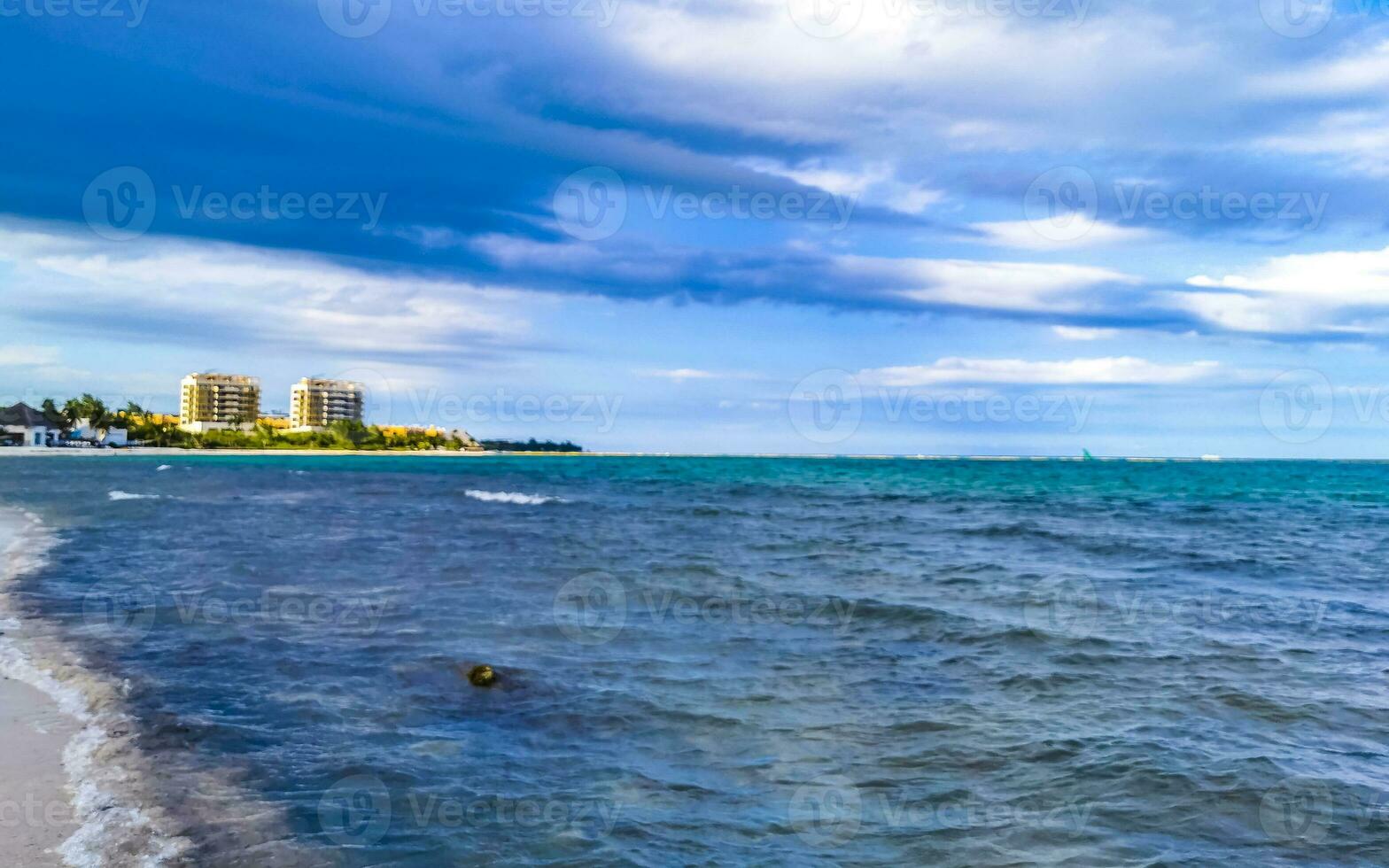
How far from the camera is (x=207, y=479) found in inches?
2746

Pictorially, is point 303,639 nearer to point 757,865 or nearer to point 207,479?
point 757,865

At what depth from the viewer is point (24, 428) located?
136 metres

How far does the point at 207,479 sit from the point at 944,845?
241 ft

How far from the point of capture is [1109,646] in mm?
13742

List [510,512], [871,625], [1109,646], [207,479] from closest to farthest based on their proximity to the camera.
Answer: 1. [1109,646]
2. [871,625]
3. [510,512]
4. [207,479]

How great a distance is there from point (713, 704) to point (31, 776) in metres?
6.38

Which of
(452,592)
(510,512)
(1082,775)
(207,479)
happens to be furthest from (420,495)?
(1082,775)

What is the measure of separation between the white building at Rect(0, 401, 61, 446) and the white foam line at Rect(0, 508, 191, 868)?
A: 152 meters

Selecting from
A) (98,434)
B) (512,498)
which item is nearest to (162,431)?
(98,434)

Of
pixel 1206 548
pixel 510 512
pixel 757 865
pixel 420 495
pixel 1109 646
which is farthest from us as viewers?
pixel 420 495

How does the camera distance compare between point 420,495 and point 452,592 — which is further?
point 420,495

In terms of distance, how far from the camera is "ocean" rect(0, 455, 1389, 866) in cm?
705

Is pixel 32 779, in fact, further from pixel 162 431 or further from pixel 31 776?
pixel 162 431

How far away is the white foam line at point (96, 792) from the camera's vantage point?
244 inches
